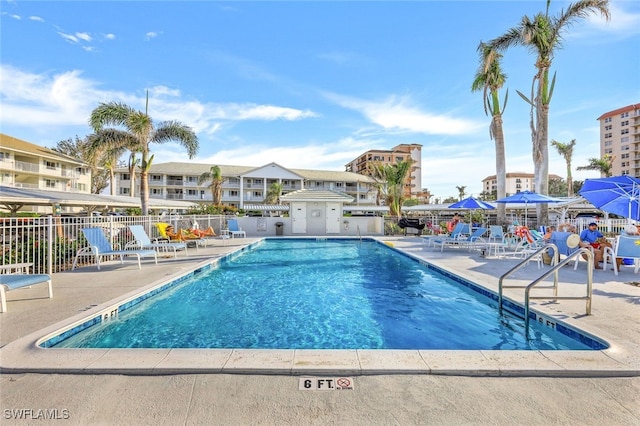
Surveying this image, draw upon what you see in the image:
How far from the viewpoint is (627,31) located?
35.8ft

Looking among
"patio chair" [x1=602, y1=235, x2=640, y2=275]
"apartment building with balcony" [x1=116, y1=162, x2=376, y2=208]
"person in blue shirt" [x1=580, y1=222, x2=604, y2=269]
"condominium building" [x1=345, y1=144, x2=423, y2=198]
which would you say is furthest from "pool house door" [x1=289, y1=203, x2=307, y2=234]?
"condominium building" [x1=345, y1=144, x2=423, y2=198]

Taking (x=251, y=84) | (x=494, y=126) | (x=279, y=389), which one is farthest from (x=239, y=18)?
(x=494, y=126)

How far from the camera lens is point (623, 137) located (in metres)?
81.8

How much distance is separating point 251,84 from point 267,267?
1288 cm

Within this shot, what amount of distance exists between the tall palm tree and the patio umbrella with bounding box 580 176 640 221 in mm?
9044

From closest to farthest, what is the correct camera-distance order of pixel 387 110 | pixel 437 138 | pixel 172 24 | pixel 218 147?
1. pixel 172 24
2. pixel 387 110
3. pixel 218 147
4. pixel 437 138

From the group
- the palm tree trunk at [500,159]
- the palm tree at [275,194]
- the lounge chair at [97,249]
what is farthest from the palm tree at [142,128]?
the palm tree at [275,194]

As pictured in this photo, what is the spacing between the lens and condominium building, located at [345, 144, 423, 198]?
83188mm

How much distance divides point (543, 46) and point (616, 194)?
11896mm

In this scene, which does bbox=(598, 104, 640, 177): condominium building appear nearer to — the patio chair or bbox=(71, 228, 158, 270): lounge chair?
the patio chair

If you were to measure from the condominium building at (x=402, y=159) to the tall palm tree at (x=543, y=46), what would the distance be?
210 feet

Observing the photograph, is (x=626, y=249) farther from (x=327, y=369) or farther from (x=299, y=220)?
(x=299, y=220)

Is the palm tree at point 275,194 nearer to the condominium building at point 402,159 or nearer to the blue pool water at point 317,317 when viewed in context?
the condominium building at point 402,159

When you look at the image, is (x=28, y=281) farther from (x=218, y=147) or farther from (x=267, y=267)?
(x=218, y=147)
